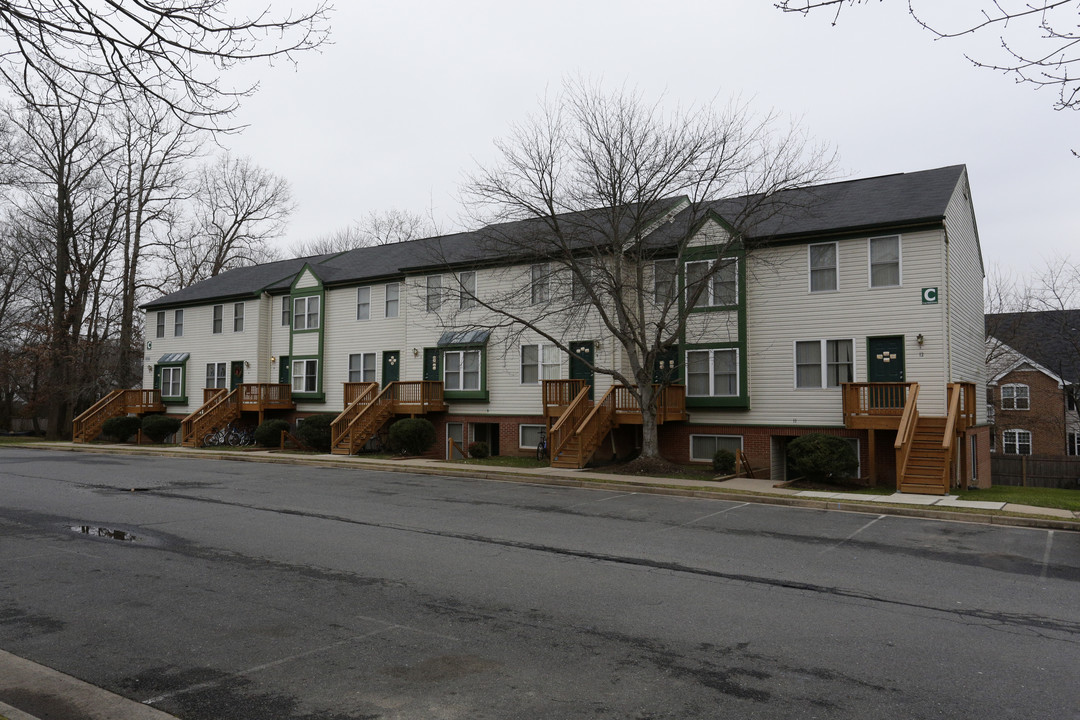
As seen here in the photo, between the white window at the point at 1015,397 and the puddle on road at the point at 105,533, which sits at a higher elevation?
the white window at the point at 1015,397

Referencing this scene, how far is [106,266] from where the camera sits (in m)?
46.8

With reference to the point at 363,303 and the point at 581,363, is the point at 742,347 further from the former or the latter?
the point at 363,303

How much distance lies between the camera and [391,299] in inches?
1215

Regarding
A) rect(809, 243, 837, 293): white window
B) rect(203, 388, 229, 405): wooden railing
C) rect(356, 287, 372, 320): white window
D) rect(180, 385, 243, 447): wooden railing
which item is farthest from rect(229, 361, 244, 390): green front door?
rect(809, 243, 837, 293): white window

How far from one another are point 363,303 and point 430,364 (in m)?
5.14

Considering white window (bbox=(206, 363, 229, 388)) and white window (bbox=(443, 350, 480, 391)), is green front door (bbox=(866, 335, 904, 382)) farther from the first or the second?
white window (bbox=(206, 363, 229, 388))

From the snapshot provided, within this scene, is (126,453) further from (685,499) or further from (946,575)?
(946,575)

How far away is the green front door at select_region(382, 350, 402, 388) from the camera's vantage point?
30.4 meters

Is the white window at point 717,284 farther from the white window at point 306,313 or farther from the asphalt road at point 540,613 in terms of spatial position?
the white window at point 306,313

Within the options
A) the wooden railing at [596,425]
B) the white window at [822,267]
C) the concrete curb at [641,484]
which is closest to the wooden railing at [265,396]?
the concrete curb at [641,484]

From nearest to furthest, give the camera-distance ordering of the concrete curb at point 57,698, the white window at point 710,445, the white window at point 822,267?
1. the concrete curb at point 57,698
2. the white window at point 822,267
3. the white window at point 710,445

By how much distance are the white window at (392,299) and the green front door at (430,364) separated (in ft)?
9.60

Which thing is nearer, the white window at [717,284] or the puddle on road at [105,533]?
the puddle on road at [105,533]

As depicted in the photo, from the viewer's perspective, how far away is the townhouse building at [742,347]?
19969mm
